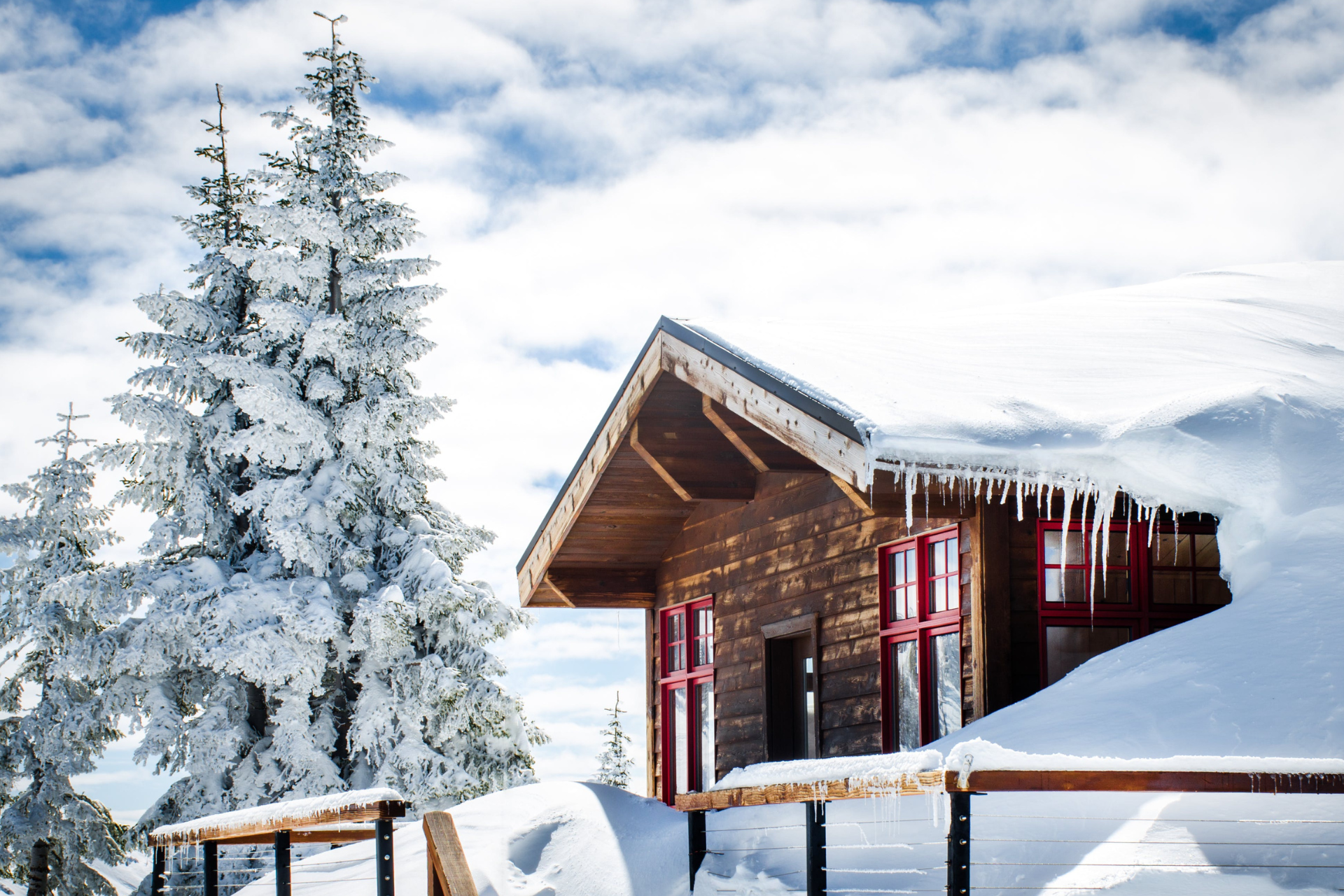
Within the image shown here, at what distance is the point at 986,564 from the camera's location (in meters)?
8.48

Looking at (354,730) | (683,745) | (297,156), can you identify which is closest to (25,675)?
(354,730)

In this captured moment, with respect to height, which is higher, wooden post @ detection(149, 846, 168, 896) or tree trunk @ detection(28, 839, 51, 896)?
wooden post @ detection(149, 846, 168, 896)

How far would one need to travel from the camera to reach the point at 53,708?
755 inches

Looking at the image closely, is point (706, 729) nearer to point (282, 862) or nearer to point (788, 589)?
point (788, 589)

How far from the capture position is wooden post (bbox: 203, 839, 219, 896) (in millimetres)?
7763

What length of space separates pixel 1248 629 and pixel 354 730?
44.2ft

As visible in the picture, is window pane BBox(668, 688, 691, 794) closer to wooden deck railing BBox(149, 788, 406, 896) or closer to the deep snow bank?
the deep snow bank

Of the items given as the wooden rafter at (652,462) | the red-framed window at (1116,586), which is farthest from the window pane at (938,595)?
the wooden rafter at (652,462)

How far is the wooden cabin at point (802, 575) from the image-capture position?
27.9 ft

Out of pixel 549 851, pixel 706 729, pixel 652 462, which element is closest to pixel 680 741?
pixel 706 729

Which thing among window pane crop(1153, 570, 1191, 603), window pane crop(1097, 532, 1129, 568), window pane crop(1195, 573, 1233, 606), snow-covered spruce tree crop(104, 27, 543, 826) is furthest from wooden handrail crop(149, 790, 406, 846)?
snow-covered spruce tree crop(104, 27, 543, 826)

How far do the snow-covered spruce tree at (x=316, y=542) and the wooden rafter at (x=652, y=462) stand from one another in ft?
23.5

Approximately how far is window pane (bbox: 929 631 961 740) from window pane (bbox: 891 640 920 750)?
16 cm

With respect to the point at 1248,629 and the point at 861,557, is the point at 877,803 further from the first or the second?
the point at 861,557
